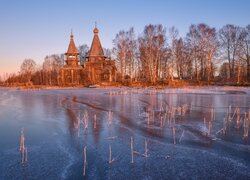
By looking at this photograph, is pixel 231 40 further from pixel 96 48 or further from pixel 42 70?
pixel 42 70

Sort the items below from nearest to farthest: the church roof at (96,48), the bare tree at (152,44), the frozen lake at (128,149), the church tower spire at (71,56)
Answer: the frozen lake at (128,149) < the bare tree at (152,44) < the church roof at (96,48) < the church tower spire at (71,56)

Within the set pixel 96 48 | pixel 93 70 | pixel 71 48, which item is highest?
pixel 71 48

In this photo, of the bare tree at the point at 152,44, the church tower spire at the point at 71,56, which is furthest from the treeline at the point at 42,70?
the bare tree at the point at 152,44

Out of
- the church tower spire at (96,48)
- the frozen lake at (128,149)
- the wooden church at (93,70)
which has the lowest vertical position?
the frozen lake at (128,149)

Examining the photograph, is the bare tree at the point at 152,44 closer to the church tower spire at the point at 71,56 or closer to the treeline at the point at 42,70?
the church tower spire at the point at 71,56

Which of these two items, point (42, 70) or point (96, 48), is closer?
point (96, 48)

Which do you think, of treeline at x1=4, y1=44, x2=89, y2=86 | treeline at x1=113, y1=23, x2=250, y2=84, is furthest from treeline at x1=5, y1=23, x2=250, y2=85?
treeline at x1=4, y1=44, x2=89, y2=86

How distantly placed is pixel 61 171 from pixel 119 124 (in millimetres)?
4529

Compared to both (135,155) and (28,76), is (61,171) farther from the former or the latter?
(28,76)

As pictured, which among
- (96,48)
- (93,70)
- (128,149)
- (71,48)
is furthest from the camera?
(71,48)

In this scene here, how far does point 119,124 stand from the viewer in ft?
29.8

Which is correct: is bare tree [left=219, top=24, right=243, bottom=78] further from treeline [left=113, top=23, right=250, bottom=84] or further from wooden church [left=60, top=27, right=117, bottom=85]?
wooden church [left=60, top=27, right=117, bottom=85]

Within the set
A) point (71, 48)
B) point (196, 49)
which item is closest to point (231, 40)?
point (196, 49)

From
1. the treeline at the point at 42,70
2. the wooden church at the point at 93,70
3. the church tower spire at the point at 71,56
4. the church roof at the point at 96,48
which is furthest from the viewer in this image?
the treeline at the point at 42,70
